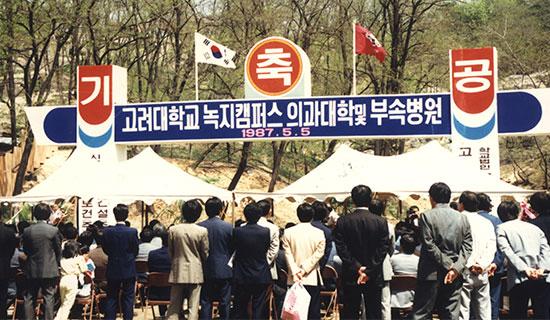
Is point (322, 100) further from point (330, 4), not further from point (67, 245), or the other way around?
point (330, 4)

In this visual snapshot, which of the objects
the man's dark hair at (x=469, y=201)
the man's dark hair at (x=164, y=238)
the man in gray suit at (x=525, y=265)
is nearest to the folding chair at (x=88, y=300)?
the man's dark hair at (x=164, y=238)

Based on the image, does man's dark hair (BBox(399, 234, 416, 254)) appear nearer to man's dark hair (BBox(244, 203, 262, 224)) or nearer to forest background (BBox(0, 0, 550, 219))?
man's dark hair (BBox(244, 203, 262, 224))

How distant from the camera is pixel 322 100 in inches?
648

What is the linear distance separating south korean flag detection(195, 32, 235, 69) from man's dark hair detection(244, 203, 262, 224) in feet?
31.9

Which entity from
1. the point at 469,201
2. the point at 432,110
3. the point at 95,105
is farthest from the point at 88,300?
the point at 432,110

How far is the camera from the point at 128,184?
13602 millimetres

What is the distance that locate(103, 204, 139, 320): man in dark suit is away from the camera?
10047 mm

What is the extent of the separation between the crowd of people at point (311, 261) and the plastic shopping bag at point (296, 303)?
0.47 feet

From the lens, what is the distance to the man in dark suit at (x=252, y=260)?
9.38 metres

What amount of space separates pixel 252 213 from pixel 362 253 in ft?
5.16

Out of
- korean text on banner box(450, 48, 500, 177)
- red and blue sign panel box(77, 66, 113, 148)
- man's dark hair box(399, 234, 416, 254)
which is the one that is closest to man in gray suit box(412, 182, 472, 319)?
man's dark hair box(399, 234, 416, 254)

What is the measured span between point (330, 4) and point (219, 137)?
50.7 ft

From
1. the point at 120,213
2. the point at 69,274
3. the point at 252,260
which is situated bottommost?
the point at 69,274

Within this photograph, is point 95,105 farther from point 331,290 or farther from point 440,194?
point 440,194
